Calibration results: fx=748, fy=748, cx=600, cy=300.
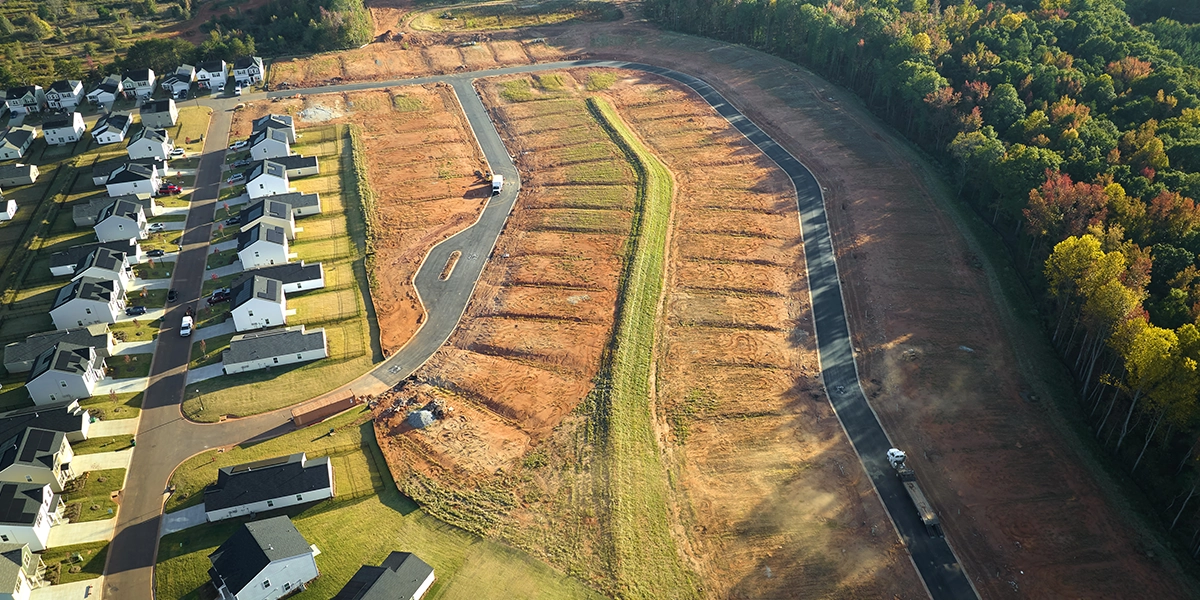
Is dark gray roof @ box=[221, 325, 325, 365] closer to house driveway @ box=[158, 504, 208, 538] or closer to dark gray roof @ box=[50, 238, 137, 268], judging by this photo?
house driveway @ box=[158, 504, 208, 538]

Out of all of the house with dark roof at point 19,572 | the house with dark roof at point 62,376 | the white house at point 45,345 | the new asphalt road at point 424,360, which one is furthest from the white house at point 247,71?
the house with dark roof at point 19,572

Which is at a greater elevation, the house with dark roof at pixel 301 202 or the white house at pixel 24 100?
the white house at pixel 24 100

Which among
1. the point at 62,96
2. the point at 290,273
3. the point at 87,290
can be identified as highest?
the point at 62,96

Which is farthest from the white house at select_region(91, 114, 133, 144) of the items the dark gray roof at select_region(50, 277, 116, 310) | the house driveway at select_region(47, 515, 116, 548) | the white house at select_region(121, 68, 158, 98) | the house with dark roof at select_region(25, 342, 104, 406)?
the house driveway at select_region(47, 515, 116, 548)

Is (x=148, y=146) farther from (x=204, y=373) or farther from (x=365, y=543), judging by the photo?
(x=365, y=543)

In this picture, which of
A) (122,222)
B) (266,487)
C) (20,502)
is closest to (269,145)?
(122,222)

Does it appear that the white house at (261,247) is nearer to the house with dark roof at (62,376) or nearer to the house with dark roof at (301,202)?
the house with dark roof at (301,202)
